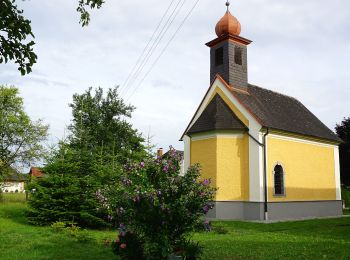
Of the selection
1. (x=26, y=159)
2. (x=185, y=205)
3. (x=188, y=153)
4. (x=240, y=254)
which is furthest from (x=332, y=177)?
(x=26, y=159)

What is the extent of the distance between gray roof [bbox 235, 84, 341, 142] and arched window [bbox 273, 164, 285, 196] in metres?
2.30

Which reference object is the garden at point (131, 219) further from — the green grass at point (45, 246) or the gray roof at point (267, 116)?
the gray roof at point (267, 116)

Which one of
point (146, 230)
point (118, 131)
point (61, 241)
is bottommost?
point (61, 241)

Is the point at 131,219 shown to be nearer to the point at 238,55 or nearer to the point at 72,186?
the point at 72,186

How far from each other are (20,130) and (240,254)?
33.5 metres

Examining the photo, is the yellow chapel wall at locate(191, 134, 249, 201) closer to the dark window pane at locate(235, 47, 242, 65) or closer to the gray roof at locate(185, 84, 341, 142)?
the gray roof at locate(185, 84, 341, 142)

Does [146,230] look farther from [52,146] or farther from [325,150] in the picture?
[325,150]

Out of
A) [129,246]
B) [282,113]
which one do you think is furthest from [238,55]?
[129,246]

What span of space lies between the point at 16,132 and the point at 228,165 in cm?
2548

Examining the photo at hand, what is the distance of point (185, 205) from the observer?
Answer: 23.8ft

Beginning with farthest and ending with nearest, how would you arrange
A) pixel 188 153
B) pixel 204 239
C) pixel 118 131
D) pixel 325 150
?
1. pixel 118 131
2. pixel 325 150
3. pixel 188 153
4. pixel 204 239

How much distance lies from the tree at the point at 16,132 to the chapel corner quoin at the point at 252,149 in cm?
2070

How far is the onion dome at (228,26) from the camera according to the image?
75.5ft

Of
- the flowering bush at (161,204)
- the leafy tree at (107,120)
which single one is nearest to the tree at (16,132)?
the leafy tree at (107,120)
